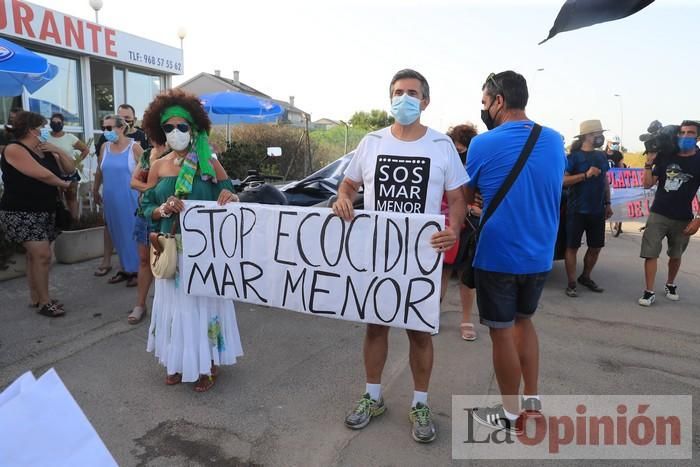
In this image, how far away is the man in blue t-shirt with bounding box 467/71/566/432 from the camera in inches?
101

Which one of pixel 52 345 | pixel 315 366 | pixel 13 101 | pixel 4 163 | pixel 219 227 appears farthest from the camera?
pixel 13 101

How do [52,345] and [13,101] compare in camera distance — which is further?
[13,101]

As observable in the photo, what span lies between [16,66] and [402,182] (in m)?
5.22

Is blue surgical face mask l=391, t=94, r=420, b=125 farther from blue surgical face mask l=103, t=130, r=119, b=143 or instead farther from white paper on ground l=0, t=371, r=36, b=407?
blue surgical face mask l=103, t=130, r=119, b=143

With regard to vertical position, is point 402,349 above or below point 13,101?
below

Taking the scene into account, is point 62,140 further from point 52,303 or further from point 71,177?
point 52,303

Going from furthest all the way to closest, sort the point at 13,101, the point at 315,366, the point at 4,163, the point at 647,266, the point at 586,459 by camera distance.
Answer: the point at 13,101 < the point at 647,266 < the point at 4,163 < the point at 315,366 < the point at 586,459

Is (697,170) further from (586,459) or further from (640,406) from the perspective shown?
(586,459)

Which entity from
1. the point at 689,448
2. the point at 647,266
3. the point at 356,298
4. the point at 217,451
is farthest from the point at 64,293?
the point at 647,266

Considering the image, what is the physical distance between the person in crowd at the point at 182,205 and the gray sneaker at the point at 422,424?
4.56 ft

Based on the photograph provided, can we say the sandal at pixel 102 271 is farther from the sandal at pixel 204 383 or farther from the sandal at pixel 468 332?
the sandal at pixel 468 332

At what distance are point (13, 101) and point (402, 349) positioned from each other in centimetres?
875

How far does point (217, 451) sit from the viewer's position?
266 centimetres

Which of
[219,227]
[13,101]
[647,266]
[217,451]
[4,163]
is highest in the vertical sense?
[13,101]
